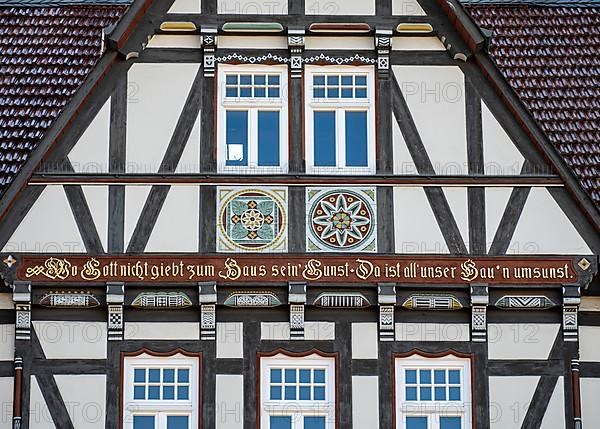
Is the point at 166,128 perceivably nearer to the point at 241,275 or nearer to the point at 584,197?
the point at 241,275

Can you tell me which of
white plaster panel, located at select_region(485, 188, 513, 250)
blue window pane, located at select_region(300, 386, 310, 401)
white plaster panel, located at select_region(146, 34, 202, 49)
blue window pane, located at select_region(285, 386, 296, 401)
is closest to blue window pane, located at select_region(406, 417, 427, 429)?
blue window pane, located at select_region(300, 386, 310, 401)

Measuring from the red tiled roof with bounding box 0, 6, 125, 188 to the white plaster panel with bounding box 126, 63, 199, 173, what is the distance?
1.35 metres

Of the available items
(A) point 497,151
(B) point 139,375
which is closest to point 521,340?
(A) point 497,151

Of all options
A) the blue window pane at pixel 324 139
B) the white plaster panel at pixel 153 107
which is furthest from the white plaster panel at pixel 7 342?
the blue window pane at pixel 324 139

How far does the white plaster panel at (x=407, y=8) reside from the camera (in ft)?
88.3

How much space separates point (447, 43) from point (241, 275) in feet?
13.2

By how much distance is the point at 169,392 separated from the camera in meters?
25.5

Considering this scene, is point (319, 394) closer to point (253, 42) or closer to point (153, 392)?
point (153, 392)

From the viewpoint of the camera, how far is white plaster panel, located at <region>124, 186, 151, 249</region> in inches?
1023

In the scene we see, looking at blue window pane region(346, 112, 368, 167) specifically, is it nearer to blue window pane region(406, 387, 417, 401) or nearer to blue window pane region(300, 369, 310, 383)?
blue window pane region(300, 369, 310, 383)

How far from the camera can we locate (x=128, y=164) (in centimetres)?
2623

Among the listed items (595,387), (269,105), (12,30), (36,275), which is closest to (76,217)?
(36,275)

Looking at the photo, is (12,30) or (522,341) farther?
(12,30)

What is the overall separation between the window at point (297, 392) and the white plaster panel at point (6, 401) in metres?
2.99
